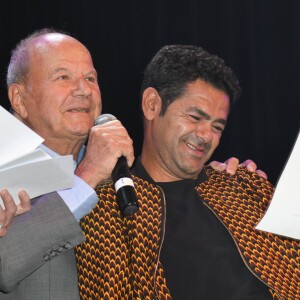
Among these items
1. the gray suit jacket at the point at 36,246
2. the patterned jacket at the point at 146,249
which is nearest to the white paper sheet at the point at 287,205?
the patterned jacket at the point at 146,249

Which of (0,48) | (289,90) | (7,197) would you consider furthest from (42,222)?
(0,48)

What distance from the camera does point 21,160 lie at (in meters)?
1.13

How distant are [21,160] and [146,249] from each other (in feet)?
1.89

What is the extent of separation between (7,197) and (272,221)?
636 millimetres

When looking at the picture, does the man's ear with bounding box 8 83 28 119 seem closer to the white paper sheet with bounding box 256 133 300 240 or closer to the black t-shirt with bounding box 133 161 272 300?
the black t-shirt with bounding box 133 161 272 300

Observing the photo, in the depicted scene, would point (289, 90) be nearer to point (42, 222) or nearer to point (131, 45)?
point (131, 45)

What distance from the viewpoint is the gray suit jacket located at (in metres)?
1.33

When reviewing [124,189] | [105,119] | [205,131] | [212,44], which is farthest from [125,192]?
[212,44]

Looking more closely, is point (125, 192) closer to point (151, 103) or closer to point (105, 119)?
point (105, 119)

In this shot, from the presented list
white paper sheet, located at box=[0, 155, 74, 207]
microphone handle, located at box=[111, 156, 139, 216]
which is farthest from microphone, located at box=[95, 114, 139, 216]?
white paper sheet, located at box=[0, 155, 74, 207]

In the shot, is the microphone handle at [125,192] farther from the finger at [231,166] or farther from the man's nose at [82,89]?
the finger at [231,166]

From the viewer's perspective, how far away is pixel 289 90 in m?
2.93

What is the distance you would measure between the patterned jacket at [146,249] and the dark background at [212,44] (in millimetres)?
1315

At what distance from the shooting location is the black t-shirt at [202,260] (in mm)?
1579
